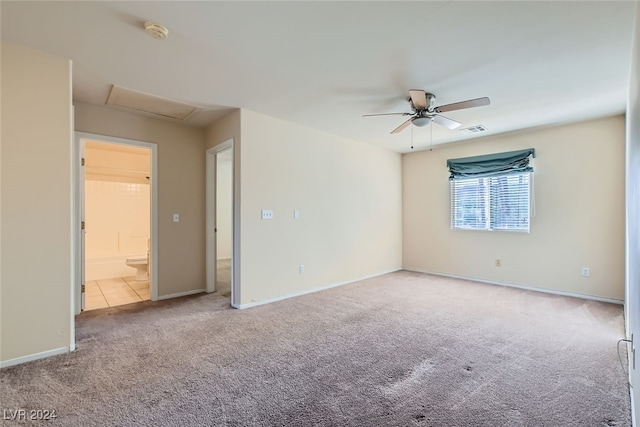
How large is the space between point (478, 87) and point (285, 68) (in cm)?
192

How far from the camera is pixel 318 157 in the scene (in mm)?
4539

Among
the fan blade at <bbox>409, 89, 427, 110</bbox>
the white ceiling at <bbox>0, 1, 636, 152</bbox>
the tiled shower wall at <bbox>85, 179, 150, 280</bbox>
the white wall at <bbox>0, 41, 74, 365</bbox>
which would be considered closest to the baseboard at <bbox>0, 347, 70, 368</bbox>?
the white wall at <bbox>0, 41, 74, 365</bbox>

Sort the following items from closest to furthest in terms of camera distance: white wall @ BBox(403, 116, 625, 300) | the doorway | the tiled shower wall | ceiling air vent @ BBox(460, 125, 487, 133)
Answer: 1. the doorway
2. white wall @ BBox(403, 116, 625, 300)
3. ceiling air vent @ BBox(460, 125, 487, 133)
4. the tiled shower wall

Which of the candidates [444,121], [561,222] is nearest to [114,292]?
[444,121]

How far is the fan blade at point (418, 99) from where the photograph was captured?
2.71 meters

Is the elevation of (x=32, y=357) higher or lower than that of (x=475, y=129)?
lower

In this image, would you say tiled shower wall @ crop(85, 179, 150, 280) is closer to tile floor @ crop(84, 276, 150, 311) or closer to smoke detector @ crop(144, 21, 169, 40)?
tile floor @ crop(84, 276, 150, 311)

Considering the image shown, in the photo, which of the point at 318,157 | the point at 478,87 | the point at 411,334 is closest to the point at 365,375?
the point at 411,334

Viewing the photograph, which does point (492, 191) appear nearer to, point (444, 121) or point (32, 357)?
point (444, 121)

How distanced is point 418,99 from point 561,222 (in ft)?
10.3

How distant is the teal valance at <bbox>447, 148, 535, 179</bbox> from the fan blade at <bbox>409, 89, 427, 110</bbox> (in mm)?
2421

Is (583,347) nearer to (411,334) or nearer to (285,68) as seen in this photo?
(411,334)

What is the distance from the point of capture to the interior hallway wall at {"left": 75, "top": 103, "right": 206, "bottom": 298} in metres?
3.95

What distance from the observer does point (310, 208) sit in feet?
14.5
